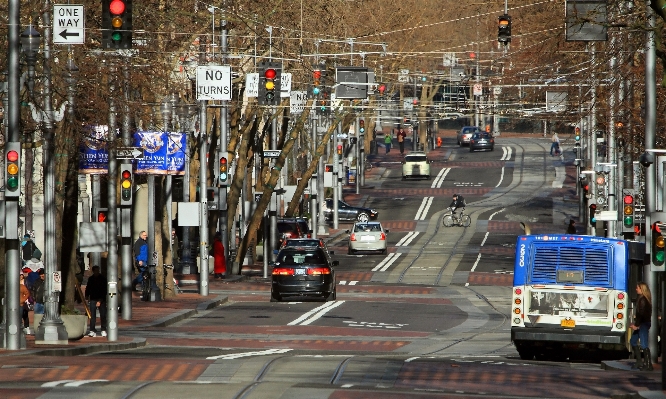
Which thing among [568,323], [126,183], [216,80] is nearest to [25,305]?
[126,183]

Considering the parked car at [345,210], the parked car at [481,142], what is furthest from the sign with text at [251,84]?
the parked car at [481,142]

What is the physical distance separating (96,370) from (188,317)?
566 inches

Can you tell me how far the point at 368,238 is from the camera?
2292 inches

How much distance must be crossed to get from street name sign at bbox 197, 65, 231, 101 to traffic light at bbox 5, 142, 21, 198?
41.7ft

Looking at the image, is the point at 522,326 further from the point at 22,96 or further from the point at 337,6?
the point at 337,6

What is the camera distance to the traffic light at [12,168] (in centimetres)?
2378

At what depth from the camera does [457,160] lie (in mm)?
104062

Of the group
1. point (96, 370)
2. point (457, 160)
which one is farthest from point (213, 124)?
point (457, 160)

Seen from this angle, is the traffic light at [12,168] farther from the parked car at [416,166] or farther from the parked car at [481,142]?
the parked car at [481,142]

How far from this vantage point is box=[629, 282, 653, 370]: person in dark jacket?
73.3 feet

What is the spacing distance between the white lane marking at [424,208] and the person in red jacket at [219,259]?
26.9 m

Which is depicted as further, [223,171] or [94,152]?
[223,171]

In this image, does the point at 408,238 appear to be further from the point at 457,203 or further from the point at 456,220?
the point at 456,220

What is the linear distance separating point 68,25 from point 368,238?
35.3 metres
